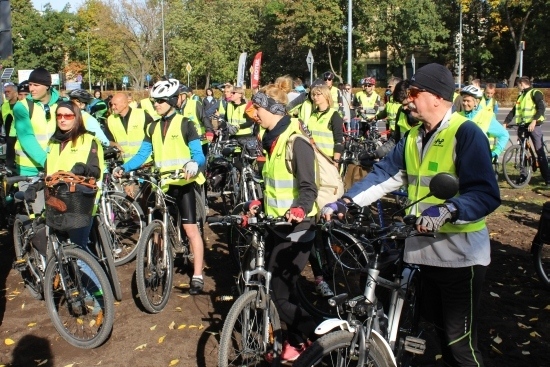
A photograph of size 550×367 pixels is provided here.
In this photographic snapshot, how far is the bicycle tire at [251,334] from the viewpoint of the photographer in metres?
4.06

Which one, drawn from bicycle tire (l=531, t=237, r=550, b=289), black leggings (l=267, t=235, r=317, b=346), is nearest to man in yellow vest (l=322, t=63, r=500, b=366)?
black leggings (l=267, t=235, r=317, b=346)

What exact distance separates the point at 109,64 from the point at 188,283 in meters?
67.8

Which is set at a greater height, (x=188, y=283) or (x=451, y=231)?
(x=451, y=231)

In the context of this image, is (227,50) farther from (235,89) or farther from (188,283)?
(188,283)

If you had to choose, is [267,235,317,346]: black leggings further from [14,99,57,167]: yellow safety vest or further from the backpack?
[14,99,57,167]: yellow safety vest

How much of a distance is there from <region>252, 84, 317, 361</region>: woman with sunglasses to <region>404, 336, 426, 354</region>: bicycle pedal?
0.99 meters

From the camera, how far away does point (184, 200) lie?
241 inches

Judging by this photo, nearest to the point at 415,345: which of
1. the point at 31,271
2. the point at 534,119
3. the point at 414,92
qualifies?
the point at 414,92

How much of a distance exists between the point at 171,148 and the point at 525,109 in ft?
26.4

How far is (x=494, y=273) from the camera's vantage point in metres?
6.73

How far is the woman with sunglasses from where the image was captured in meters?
4.39

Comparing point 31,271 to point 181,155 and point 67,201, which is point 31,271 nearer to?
point 67,201

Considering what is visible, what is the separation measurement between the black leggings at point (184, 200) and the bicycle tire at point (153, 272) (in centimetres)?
33

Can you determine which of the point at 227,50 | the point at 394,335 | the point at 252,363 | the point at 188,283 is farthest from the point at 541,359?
the point at 227,50
